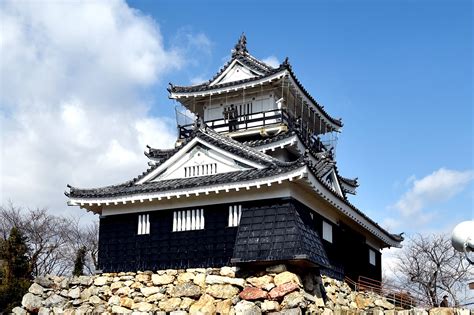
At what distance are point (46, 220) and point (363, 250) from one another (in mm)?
30595

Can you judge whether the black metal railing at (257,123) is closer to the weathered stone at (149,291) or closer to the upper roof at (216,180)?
the upper roof at (216,180)

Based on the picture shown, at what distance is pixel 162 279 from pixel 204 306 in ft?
7.80

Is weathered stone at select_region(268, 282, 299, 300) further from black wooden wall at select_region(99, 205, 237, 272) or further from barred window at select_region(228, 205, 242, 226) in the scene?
barred window at select_region(228, 205, 242, 226)

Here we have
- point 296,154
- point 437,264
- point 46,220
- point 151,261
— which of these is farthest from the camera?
point 46,220

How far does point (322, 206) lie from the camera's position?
22.5 m

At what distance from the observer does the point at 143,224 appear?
22.5 meters

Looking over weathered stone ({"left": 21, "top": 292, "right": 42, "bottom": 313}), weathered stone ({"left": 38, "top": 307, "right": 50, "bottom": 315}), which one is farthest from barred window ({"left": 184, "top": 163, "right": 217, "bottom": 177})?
weathered stone ({"left": 21, "top": 292, "right": 42, "bottom": 313})

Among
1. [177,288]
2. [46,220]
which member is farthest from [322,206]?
[46,220]

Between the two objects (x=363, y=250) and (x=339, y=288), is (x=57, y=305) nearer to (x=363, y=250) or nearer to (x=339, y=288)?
(x=339, y=288)

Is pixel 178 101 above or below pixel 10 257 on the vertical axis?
above

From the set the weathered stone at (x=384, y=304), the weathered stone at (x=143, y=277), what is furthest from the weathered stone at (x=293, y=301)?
the weathered stone at (x=384, y=304)

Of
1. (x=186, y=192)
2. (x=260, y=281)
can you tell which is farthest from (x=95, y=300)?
(x=260, y=281)

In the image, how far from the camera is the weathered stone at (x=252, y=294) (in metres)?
18.7

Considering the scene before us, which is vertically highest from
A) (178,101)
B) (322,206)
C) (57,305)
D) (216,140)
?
(178,101)
